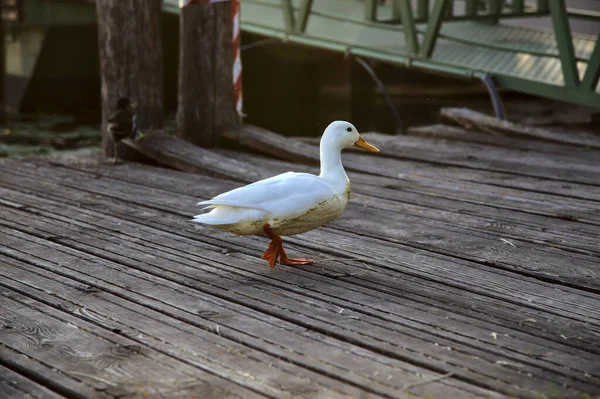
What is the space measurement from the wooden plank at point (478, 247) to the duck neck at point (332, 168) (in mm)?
662

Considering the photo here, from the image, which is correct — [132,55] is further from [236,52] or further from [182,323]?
[182,323]

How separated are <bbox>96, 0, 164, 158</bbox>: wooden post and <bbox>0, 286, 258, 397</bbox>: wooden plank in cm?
392

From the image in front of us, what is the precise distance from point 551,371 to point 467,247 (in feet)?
5.88

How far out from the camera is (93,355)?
3.26 metres

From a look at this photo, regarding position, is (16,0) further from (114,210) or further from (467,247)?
(467,247)

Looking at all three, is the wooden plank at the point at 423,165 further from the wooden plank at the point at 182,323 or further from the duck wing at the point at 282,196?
the wooden plank at the point at 182,323

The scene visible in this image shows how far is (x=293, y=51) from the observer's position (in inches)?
698

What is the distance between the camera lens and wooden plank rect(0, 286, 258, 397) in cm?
299

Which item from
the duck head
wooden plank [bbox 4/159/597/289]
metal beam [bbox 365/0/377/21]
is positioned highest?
metal beam [bbox 365/0/377/21]

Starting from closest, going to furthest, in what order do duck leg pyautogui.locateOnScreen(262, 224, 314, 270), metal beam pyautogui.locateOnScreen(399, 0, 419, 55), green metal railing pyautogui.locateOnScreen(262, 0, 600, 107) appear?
1. duck leg pyautogui.locateOnScreen(262, 224, 314, 270)
2. green metal railing pyautogui.locateOnScreen(262, 0, 600, 107)
3. metal beam pyautogui.locateOnScreen(399, 0, 419, 55)

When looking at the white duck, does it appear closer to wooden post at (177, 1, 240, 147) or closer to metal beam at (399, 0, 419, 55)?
wooden post at (177, 1, 240, 147)

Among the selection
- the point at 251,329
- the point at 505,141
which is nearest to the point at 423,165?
the point at 505,141

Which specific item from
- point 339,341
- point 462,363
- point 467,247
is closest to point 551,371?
point 462,363

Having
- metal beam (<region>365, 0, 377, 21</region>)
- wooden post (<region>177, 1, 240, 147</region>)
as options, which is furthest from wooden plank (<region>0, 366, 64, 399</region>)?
metal beam (<region>365, 0, 377, 21</region>)
